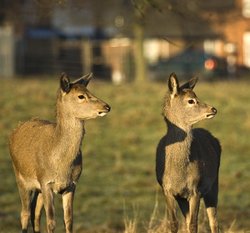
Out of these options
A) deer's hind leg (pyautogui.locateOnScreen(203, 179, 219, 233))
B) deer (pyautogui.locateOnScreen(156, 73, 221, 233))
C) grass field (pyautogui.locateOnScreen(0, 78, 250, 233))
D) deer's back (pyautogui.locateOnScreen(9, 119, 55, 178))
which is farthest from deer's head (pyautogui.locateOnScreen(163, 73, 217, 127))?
grass field (pyautogui.locateOnScreen(0, 78, 250, 233))

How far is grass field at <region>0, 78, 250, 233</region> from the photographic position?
57.2 feet

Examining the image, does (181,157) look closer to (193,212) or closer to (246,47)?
(193,212)

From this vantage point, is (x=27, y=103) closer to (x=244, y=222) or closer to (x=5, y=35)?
(x=244, y=222)

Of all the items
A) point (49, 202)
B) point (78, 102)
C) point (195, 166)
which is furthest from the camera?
point (195, 166)

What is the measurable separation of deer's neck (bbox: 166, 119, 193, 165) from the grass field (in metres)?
2.00

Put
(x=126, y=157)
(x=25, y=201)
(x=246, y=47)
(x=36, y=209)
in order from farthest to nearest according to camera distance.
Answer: (x=246, y=47)
(x=126, y=157)
(x=36, y=209)
(x=25, y=201)

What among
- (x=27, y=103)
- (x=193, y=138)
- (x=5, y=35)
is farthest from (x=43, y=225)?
(x=5, y=35)

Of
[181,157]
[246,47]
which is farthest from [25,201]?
[246,47]

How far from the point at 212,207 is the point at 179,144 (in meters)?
1.58

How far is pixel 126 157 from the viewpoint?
79.8 ft

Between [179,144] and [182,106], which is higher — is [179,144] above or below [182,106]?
below

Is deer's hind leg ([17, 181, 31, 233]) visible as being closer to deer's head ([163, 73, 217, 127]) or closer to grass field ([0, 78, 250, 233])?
grass field ([0, 78, 250, 233])

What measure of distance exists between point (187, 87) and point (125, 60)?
1863 inches

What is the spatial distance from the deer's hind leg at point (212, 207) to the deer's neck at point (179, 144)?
4.37 feet
